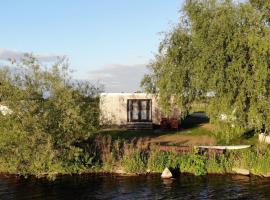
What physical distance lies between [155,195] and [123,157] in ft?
17.9

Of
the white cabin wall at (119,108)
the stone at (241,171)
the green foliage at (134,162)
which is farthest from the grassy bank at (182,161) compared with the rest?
the white cabin wall at (119,108)

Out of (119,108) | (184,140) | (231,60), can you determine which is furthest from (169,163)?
(119,108)

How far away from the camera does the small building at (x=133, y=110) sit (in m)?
43.1

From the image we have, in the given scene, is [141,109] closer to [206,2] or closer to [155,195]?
[206,2]

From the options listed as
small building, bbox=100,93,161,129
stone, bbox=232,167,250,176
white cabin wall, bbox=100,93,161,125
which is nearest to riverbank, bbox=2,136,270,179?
stone, bbox=232,167,250,176

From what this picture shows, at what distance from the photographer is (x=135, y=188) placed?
2327 centimetres

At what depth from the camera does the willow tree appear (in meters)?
25.8

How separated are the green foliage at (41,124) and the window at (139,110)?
1623 centimetres

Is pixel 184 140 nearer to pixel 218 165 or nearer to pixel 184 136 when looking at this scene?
pixel 184 136

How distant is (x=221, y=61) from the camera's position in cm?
2605

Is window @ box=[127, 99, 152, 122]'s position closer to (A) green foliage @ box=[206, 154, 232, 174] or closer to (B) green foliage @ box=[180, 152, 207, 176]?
(B) green foliage @ box=[180, 152, 207, 176]

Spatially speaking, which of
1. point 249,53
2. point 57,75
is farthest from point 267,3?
point 57,75

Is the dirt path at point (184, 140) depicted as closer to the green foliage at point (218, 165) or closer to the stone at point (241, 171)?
the green foliage at point (218, 165)

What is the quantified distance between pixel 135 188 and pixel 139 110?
20.4 metres
